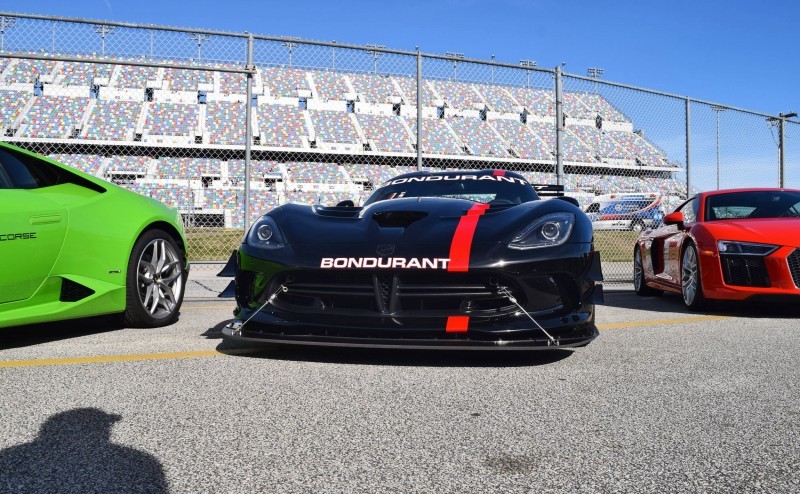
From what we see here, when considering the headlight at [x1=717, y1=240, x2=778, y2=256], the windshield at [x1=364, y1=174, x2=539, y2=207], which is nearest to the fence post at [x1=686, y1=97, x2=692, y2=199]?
the headlight at [x1=717, y1=240, x2=778, y2=256]

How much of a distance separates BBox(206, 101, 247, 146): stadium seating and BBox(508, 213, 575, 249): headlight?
1235 inches

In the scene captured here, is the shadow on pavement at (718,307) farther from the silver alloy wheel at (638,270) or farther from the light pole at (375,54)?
the light pole at (375,54)

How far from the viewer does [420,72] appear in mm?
8297

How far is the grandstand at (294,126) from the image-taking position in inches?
1203

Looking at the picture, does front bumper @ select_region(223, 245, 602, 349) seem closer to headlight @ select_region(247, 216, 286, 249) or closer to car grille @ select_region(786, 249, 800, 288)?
headlight @ select_region(247, 216, 286, 249)

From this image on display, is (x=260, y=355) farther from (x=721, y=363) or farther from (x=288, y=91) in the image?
→ (x=288, y=91)

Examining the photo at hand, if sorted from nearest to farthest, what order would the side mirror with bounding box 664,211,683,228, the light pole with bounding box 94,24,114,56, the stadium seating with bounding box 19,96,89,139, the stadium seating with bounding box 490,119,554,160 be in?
1. the side mirror with bounding box 664,211,683,228
2. the light pole with bounding box 94,24,114,56
3. the stadium seating with bounding box 19,96,89,139
4. the stadium seating with bounding box 490,119,554,160

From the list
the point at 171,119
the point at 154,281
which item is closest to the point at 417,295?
the point at 154,281

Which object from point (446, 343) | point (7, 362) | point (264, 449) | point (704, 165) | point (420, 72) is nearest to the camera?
point (264, 449)

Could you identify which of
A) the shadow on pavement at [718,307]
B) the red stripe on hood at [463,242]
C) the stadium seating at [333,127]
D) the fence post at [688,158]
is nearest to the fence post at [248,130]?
the shadow on pavement at [718,307]

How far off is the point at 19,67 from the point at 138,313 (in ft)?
103

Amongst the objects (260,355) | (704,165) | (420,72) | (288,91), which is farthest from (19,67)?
(260,355)

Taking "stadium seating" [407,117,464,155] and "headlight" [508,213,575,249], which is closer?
"headlight" [508,213,575,249]

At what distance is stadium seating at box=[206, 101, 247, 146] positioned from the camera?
109 ft
